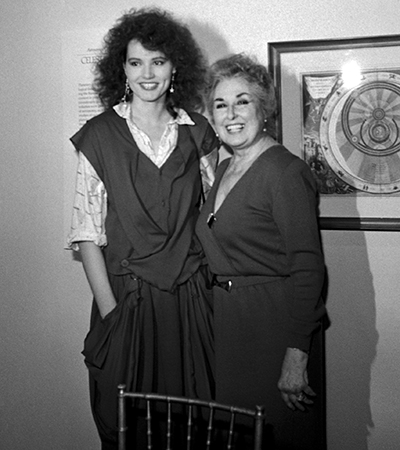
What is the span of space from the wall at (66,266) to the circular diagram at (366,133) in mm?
176

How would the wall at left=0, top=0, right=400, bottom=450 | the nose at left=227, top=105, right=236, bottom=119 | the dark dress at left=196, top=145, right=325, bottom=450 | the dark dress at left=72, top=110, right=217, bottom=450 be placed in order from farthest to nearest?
1. the wall at left=0, top=0, right=400, bottom=450
2. the dark dress at left=72, top=110, right=217, bottom=450
3. the nose at left=227, top=105, right=236, bottom=119
4. the dark dress at left=196, top=145, right=325, bottom=450

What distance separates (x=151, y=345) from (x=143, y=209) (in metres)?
0.42

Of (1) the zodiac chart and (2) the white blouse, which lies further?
(1) the zodiac chart

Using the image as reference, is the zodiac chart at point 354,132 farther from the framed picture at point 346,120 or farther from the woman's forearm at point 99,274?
the woman's forearm at point 99,274

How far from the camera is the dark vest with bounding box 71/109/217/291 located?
2008 mm

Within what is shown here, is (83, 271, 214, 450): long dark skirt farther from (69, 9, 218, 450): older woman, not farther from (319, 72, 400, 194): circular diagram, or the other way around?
(319, 72, 400, 194): circular diagram

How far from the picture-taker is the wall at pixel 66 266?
2252 millimetres

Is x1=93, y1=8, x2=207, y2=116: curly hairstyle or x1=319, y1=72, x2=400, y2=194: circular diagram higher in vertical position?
x1=93, y1=8, x2=207, y2=116: curly hairstyle

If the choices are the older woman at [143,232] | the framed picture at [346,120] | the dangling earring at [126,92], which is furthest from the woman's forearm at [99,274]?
the framed picture at [346,120]

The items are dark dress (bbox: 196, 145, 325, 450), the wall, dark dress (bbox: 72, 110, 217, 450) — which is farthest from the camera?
the wall

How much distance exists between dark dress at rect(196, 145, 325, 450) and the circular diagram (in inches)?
15.4

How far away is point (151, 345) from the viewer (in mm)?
2061

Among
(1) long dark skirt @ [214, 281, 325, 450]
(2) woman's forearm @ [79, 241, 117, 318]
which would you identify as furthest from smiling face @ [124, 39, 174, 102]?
(1) long dark skirt @ [214, 281, 325, 450]

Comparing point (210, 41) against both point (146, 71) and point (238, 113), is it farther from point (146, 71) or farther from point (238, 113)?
point (238, 113)
